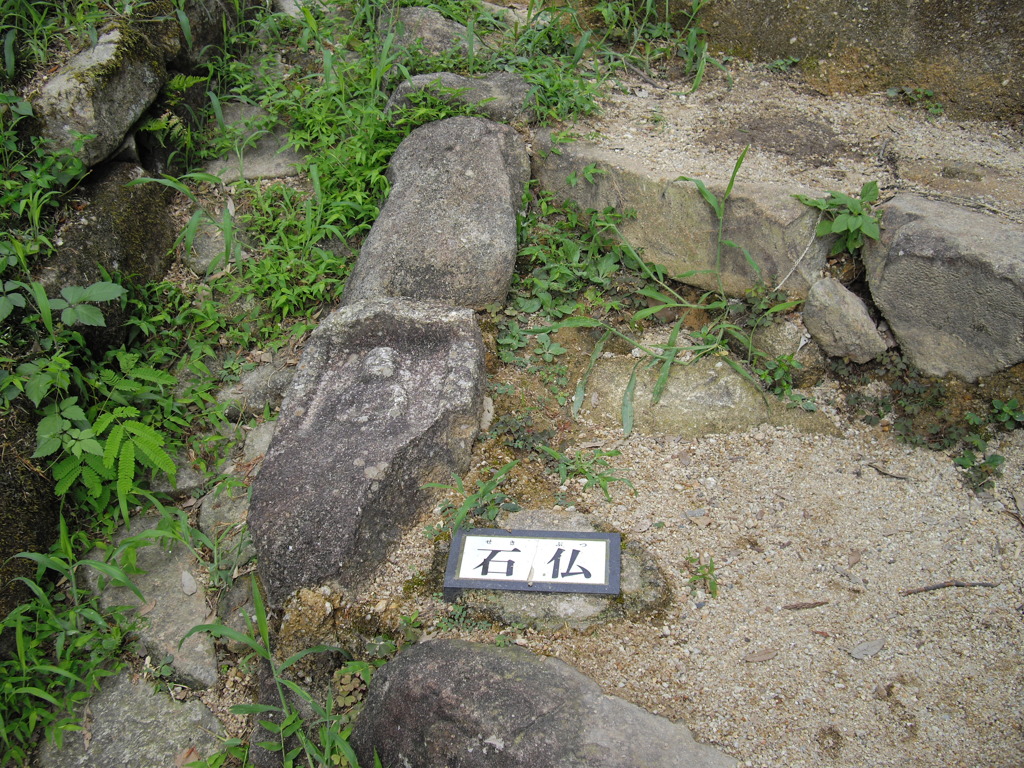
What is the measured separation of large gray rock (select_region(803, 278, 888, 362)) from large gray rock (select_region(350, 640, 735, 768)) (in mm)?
1795

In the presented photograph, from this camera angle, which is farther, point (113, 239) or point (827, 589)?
point (113, 239)

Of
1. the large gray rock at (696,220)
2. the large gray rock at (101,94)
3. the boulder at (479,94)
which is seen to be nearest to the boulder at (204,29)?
the large gray rock at (101,94)

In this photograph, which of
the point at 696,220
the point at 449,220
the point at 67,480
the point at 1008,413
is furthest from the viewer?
the point at 449,220

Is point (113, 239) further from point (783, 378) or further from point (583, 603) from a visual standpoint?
point (783, 378)

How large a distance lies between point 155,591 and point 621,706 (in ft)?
6.37

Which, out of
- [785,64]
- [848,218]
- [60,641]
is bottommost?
[60,641]

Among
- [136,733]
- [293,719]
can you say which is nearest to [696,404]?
[293,719]

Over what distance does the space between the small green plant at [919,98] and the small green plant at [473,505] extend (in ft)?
10.0

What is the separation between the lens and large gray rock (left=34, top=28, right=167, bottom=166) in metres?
3.66

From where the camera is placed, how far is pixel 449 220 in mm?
3691

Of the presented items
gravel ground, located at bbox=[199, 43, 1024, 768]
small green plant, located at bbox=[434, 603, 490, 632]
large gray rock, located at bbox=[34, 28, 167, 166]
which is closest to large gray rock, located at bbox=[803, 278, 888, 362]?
gravel ground, located at bbox=[199, 43, 1024, 768]

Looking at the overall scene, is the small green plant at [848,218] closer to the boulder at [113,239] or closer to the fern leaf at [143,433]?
the fern leaf at [143,433]

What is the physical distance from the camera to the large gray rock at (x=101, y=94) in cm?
366

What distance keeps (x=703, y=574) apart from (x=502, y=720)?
0.90 m
